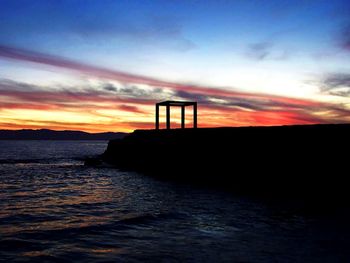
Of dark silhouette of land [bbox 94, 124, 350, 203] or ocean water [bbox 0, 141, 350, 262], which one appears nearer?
ocean water [bbox 0, 141, 350, 262]

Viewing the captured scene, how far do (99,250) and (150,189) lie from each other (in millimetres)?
11454

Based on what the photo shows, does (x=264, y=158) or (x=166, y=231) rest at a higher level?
(x=264, y=158)

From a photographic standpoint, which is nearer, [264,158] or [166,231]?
[166,231]

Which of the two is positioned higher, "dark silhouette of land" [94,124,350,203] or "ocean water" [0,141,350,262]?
"dark silhouette of land" [94,124,350,203]

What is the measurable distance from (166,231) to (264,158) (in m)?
11.4

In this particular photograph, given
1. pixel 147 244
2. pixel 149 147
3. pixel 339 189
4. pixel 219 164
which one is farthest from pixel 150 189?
pixel 149 147

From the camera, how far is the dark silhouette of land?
48.8ft

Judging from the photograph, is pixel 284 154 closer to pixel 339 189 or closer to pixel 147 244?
pixel 339 189

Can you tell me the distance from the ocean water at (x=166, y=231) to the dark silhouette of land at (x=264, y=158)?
320cm

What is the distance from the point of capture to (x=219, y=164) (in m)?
22.8

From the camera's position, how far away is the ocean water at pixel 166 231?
23.1 feet

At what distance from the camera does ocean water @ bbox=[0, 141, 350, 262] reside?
705 centimetres

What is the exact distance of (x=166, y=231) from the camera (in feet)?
30.0

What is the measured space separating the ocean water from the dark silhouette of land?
3.20 m
